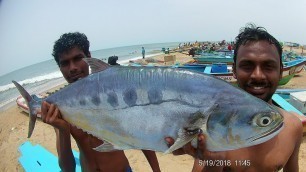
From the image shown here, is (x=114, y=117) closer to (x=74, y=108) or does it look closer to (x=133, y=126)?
(x=133, y=126)

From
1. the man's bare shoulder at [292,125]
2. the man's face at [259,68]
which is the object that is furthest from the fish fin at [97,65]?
the man's bare shoulder at [292,125]

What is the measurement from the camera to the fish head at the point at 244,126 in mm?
1571

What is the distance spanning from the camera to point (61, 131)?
2.87 metres

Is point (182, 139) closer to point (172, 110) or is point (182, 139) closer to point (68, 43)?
point (172, 110)

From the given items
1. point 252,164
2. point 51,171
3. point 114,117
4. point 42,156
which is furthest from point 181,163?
point 114,117

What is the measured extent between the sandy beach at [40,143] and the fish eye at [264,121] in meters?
4.90

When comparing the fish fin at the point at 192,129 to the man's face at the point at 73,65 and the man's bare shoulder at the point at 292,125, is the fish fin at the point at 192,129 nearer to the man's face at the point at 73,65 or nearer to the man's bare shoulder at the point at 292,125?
the man's bare shoulder at the point at 292,125

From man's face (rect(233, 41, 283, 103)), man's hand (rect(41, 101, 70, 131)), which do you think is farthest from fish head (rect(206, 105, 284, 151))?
man's hand (rect(41, 101, 70, 131))

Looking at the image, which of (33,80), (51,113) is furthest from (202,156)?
(33,80)

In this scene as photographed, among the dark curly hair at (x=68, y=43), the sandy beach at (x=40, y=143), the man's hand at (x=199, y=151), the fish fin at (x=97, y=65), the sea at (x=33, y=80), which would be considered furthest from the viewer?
the sea at (x=33, y=80)

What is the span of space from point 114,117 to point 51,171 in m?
4.34

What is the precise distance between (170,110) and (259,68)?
0.90 metres

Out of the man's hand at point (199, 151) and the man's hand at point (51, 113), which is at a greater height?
the man's hand at point (51, 113)

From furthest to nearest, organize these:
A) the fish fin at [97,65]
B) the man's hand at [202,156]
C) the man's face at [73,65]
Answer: the man's face at [73,65], the fish fin at [97,65], the man's hand at [202,156]
